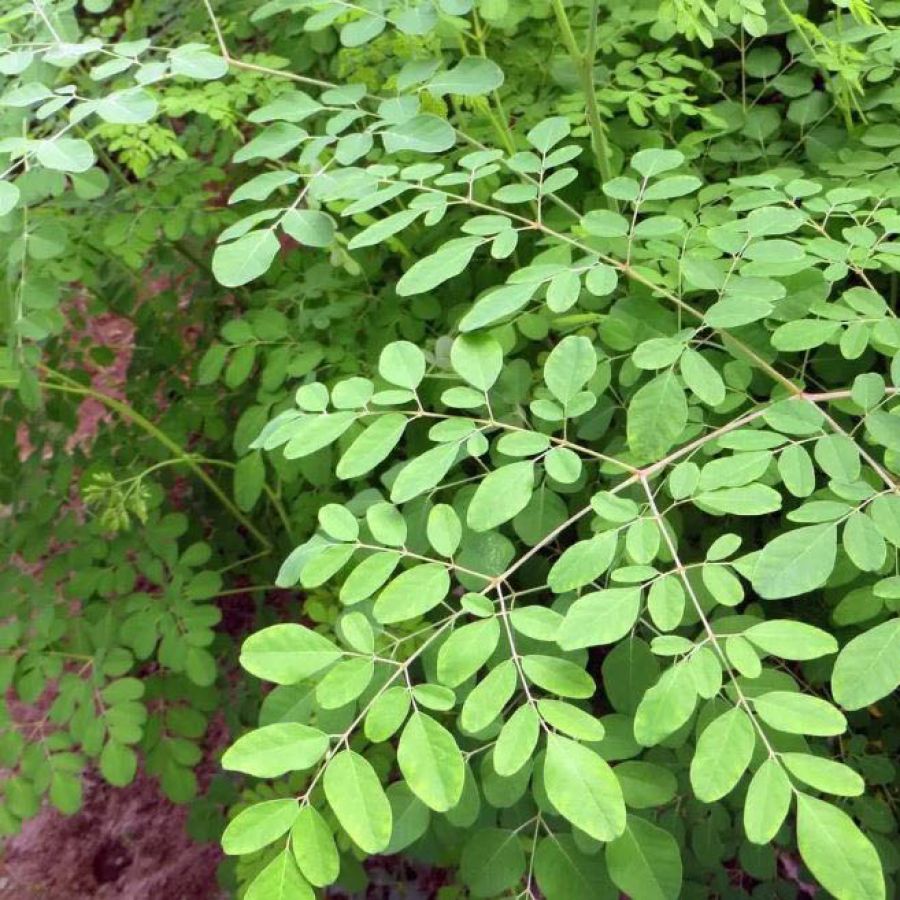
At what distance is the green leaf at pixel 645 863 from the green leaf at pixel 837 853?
0.20 meters

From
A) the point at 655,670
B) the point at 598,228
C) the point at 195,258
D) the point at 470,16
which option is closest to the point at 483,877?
the point at 655,670

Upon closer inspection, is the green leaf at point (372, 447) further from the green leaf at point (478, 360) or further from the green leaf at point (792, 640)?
the green leaf at point (792, 640)

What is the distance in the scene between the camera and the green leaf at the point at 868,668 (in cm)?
65

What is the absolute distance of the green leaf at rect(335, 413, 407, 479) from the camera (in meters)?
0.86

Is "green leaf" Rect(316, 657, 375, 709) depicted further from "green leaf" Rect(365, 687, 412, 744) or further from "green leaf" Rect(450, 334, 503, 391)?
"green leaf" Rect(450, 334, 503, 391)

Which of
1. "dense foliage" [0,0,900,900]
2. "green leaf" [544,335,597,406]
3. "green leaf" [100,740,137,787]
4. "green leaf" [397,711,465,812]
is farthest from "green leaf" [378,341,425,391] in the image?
"green leaf" [100,740,137,787]

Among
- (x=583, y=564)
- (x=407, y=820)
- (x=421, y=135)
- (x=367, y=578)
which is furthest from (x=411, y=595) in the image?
(x=421, y=135)

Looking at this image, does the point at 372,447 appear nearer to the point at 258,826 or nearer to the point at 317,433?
the point at 317,433

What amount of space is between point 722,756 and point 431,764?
22 cm

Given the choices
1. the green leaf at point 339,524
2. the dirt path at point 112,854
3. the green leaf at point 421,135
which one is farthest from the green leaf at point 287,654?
the dirt path at point 112,854

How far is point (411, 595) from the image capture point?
757 mm

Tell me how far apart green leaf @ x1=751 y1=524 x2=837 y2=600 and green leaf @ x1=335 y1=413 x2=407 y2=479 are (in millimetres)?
362

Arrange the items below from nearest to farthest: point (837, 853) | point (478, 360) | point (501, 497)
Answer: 1. point (837, 853)
2. point (501, 497)
3. point (478, 360)

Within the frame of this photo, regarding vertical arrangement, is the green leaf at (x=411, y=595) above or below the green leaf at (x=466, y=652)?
above
